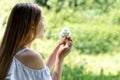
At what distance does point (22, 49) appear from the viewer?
247cm

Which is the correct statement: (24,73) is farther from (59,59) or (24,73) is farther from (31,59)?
(59,59)

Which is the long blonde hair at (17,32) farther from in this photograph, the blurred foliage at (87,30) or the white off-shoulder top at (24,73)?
the blurred foliage at (87,30)

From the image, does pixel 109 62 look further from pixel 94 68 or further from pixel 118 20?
pixel 118 20

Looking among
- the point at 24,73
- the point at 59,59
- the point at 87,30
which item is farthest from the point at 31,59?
the point at 87,30

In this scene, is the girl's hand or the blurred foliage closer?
the girl's hand

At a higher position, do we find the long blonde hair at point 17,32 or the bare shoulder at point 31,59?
the long blonde hair at point 17,32

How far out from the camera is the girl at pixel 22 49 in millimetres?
2439

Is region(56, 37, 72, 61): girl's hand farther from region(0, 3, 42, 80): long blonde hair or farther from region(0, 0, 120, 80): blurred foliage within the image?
region(0, 0, 120, 80): blurred foliage

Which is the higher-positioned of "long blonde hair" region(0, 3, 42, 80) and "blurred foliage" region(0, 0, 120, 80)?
"long blonde hair" region(0, 3, 42, 80)

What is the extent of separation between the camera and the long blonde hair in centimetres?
246

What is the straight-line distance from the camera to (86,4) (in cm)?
770

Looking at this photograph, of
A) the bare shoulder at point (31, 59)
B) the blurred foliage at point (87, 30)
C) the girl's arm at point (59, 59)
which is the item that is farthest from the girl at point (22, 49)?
the blurred foliage at point (87, 30)

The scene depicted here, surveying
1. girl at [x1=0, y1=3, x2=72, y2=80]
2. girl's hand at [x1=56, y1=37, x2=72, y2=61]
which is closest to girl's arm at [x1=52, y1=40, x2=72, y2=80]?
girl's hand at [x1=56, y1=37, x2=72, y2=61]

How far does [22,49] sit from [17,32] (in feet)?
0.30
